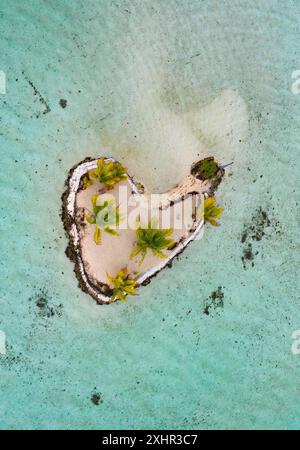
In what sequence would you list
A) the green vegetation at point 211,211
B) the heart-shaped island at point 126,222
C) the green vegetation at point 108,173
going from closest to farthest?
the green vegetation at point 108,173
the heart-shaped island at point 126,222
the green vegetation at point 211,211

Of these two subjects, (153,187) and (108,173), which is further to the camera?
(153,187)

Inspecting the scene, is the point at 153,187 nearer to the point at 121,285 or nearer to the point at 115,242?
the point at 115,242

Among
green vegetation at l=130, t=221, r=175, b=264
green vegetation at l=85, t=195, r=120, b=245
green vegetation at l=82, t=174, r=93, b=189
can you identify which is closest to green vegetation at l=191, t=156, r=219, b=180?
green vegetation at l=130, t=221, r=175, b=264

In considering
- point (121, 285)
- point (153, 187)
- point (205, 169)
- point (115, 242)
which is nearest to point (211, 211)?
point (205, 169)

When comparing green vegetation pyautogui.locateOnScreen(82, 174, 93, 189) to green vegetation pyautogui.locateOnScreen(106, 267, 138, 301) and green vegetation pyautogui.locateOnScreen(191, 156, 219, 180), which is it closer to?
green vegetation pyautogui.locateOnScreen(106, 267, 138, 301)

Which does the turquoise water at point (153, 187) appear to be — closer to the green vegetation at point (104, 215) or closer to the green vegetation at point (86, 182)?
the green vegetation at point (86, 182)

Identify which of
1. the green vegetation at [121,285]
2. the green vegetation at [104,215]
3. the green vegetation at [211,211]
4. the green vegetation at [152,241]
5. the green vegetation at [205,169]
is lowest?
the green vegetation at [121,285]

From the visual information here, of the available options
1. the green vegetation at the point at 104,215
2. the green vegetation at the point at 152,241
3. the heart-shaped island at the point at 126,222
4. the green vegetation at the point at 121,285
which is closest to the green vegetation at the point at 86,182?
the heart-shaped island at the point at 126,222

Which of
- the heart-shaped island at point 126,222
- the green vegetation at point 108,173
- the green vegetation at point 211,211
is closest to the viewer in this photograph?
the green vegetation at point 108,173
